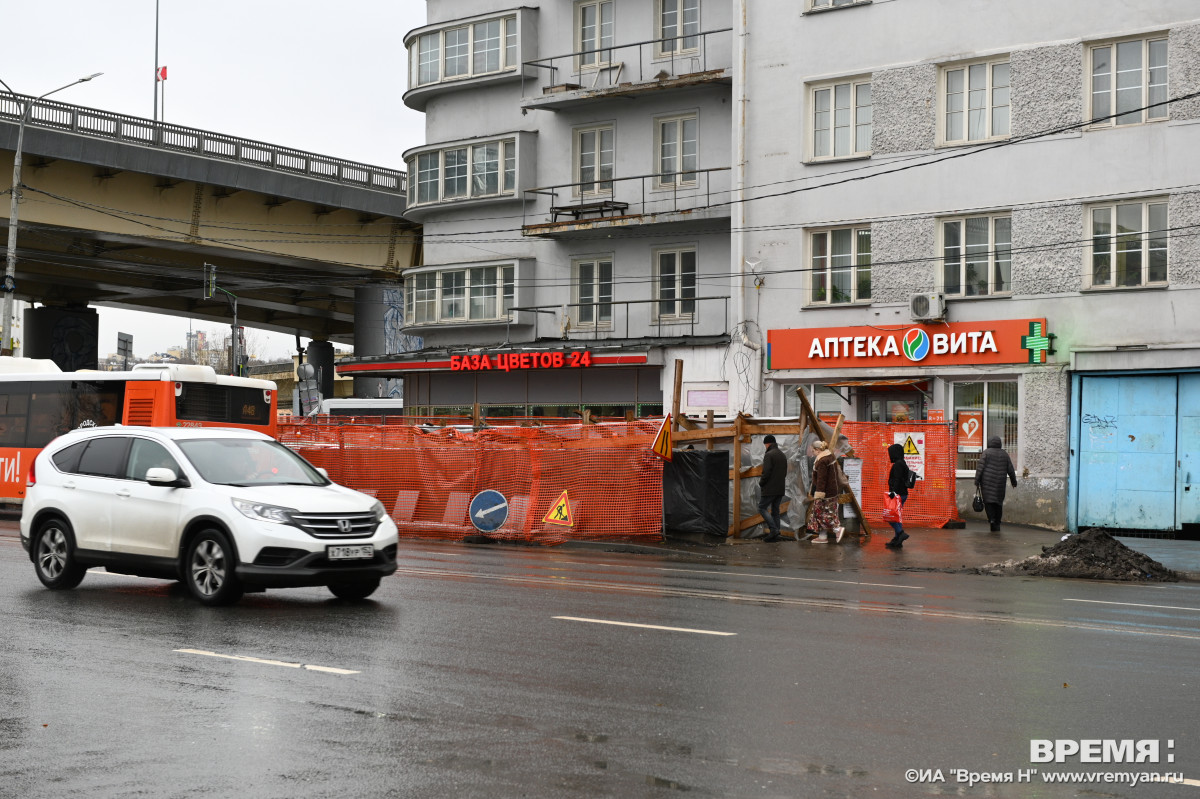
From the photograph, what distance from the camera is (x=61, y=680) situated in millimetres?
8531

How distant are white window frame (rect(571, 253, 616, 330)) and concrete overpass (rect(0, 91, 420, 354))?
11.4 m

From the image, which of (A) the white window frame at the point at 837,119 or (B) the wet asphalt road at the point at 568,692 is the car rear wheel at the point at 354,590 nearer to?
(B) the wet asphalt road at the point at 568,692

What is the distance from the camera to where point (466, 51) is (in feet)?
124

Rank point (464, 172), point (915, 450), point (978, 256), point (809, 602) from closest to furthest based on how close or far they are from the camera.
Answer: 1. point (809, 602)
2. point (915, 450)
3. point (978, 256)
4. point (464, 172)

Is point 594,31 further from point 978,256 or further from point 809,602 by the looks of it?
point 809,602

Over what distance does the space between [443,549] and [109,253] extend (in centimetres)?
2875

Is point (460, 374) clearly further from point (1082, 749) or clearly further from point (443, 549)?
point (1082, 749)

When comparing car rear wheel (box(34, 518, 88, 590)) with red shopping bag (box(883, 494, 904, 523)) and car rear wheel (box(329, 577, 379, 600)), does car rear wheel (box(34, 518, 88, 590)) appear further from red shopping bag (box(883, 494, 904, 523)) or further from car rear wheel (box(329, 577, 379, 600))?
red shopping bag (box(883, 494, 904, 523))

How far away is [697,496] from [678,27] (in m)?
16.4

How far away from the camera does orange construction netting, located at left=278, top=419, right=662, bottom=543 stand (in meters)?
21.9

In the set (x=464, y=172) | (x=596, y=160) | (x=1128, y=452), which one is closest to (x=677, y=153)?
(x=596, y=160)

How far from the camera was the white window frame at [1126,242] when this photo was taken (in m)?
26.0

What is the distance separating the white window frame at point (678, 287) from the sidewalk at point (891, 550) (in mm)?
11153

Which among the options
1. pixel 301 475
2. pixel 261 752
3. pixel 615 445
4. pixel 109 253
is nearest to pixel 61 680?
pixel 261 752
